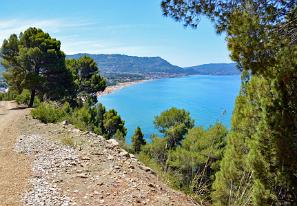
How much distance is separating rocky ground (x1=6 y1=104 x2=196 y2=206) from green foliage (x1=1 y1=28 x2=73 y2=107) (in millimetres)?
15330

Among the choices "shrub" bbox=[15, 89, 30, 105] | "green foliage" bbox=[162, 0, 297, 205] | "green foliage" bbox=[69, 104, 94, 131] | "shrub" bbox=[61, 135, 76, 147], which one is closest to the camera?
"green foliage" bbox=[162, 0, 297, 205]

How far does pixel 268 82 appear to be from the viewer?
7336mm

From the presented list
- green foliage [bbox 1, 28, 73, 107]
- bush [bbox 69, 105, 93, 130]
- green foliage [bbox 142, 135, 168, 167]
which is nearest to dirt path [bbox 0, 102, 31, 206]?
green foliage [bbox 142, 135, 168, 167]

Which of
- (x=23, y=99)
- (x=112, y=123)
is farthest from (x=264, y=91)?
(x=112, y=123)

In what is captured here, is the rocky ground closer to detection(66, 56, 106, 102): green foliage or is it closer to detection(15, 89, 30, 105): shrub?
detection(15, 89, 30, 105): shrub

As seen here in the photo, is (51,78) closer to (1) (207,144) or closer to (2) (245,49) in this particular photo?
(1) (207,144)

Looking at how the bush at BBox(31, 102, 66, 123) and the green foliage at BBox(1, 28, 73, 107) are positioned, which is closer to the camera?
the bush at BBox(31, 102, 66, 123)

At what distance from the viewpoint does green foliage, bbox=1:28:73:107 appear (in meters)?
24.3

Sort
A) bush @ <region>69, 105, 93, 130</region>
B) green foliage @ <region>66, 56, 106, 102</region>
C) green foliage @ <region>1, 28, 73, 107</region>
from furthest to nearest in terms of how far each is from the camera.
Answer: green foliage @ <region>66, 56, 106, 102</region> → green foliage @ <region>1, 28, 73, 107</region> → bush @ <region>69, 105, 93, 130</region>

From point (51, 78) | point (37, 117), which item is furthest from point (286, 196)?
point (51, 78)

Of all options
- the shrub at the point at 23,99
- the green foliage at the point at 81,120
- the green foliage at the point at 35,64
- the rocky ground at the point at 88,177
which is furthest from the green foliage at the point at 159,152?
the shrub at the point at 23,99

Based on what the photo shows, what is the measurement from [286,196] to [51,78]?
21173 millimetres

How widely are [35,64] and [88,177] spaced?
1982 centimetres

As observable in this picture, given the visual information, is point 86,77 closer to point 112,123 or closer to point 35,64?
point 112,123
